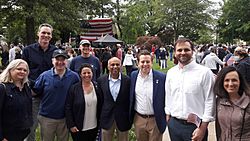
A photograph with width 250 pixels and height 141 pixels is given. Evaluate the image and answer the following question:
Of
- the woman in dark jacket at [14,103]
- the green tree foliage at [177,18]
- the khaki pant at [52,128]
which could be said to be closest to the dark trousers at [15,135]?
the woman in dark jacket at [14,103]

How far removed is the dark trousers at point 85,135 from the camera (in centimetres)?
528

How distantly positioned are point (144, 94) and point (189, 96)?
101 centimetres

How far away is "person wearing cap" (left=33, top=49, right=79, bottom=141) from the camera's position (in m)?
5.14

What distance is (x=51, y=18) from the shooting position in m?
20.2

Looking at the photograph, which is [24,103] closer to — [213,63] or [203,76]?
[203,76]

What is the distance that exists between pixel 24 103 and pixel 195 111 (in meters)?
2.17

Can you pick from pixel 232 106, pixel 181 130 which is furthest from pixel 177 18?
pixel 232 106

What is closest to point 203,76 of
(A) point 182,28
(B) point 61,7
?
(B) point 61,7

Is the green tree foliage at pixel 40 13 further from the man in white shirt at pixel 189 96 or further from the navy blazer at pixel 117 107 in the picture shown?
the man in white shirt at pixel 189 96

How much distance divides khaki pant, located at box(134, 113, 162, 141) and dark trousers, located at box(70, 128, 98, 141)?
0.72m

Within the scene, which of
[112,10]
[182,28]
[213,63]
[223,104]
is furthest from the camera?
[182,28]

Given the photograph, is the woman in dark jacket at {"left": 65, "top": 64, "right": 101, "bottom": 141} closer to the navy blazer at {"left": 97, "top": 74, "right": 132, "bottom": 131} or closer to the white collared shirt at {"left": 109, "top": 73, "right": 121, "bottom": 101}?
the navy blazer at {"left": 97, "top": 74, "right": 132, "bottom": 131}

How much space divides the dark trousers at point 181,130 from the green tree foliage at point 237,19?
49276 mm

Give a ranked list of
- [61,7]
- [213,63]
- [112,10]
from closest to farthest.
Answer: [213,63]
[61,7]
[112,10]
